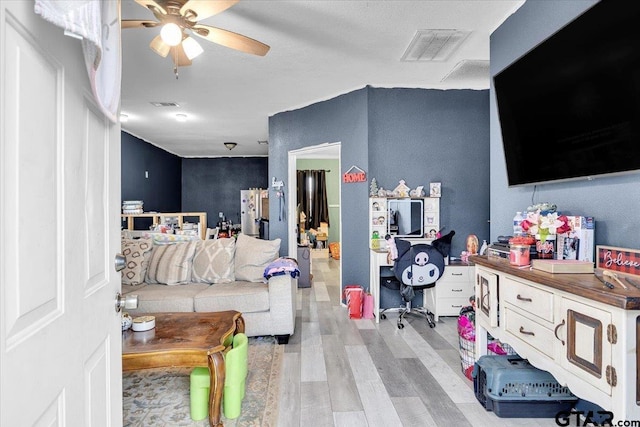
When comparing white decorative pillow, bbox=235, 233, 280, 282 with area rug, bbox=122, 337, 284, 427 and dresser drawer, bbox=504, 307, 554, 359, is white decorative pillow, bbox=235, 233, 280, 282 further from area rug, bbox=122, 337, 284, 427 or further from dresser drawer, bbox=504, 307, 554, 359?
dresser drawer, bbox=504, 307, 554, 359

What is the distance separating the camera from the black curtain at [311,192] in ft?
32.3

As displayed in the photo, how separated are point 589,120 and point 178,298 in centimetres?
323

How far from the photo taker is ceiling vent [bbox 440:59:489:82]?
392 centimetres

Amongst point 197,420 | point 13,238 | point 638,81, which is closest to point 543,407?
point 638,81

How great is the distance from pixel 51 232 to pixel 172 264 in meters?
3.17

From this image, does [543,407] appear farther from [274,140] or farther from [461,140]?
[274,140]

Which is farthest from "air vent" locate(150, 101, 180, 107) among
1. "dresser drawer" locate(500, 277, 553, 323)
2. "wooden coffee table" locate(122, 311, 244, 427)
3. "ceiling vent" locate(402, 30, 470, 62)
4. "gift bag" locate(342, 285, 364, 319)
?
"dresser drawer" locate(500, 277, 553, 323)

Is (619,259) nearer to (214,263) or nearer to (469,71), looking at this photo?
(469,71)

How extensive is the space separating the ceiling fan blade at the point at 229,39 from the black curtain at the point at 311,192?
700cm

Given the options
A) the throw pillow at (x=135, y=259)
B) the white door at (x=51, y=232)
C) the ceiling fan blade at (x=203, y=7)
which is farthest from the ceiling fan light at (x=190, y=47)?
the throw pillow at (x=135, y=259)

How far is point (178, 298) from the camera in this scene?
339cm

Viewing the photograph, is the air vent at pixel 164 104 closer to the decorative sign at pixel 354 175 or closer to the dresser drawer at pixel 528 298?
the decorative sign at pixel 354 175

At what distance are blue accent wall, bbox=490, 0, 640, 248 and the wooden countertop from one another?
0.39 m

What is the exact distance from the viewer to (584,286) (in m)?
1.43
